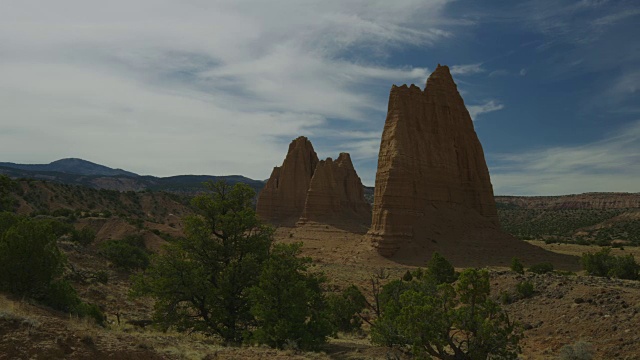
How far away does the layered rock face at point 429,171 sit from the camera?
52.9 meters

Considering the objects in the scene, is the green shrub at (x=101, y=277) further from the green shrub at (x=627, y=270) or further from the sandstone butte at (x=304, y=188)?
the sandstone butte at (x=304, y=188)

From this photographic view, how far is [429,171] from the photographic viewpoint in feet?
190

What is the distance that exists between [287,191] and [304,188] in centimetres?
406

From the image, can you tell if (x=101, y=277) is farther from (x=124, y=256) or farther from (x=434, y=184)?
(x=434, y=184)

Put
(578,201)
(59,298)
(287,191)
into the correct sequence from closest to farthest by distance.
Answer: (59,298)
(287,191)
(578,201)

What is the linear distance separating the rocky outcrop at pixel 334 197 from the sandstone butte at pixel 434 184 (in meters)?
23.8

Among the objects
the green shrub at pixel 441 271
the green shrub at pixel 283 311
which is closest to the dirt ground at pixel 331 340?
the green shrub at pixel 283 311

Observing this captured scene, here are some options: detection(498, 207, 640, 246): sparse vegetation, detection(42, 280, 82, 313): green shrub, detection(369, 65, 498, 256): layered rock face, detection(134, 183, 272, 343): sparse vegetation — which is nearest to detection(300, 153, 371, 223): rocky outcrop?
detection(369, 65, 498, 256): layered rock face

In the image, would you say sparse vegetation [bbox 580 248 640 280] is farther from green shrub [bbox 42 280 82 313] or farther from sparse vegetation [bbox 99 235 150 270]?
sparse vegetation [bbox 99 235 150 270]

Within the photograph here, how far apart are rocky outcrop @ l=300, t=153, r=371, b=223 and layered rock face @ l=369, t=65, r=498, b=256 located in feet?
79.4

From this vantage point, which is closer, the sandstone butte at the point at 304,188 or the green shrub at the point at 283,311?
the green shrub at the point at 283,311

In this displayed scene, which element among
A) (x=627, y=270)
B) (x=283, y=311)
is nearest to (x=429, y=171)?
(x=627, y=270)

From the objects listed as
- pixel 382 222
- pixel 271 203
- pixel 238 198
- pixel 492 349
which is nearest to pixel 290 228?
pixel 271 203

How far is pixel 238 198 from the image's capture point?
57.1 feet
